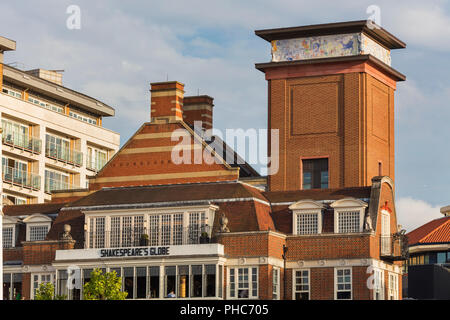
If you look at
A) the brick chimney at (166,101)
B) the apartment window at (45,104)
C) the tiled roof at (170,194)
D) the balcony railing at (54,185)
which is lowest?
the tiled roof at (170,194)

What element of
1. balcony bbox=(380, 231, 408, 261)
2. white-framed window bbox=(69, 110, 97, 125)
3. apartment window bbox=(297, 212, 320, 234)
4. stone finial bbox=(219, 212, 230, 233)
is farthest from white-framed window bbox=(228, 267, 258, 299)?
white-framed window bbox=(69, 110, 97, 125)

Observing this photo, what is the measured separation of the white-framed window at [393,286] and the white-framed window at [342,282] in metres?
4.35

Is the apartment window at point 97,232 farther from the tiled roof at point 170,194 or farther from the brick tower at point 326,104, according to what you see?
the brick tower at point 326,104

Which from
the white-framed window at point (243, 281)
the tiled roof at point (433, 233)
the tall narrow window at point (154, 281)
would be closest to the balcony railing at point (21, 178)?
the tall narrow window at point (154, 281)

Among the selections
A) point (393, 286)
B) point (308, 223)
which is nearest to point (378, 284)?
point (393, 286)

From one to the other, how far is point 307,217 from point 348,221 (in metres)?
2.64

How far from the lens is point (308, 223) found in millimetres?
65062

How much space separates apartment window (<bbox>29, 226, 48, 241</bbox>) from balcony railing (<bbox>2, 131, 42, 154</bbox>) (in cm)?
2542

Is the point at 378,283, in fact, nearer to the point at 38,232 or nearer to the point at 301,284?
the point at 301,284

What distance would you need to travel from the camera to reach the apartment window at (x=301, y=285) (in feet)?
206

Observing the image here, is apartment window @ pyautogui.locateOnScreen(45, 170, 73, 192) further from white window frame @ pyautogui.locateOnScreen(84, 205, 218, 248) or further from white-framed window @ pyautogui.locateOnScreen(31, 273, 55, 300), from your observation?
white window frame @ pyautogui.locateOnScreen(84, 205, 218, 248)

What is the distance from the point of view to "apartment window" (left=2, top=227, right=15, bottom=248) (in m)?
70.9
